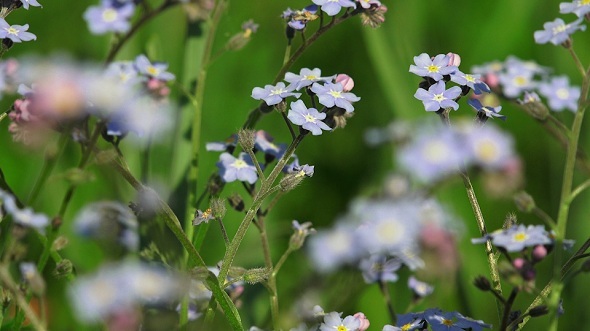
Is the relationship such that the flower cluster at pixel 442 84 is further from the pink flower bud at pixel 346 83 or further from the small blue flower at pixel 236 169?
the small blue flower at pixel 236 169

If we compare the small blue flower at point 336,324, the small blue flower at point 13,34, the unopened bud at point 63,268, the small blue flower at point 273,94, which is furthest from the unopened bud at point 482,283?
the small blue flower at point 13,34

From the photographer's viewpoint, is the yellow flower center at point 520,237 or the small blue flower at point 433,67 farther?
the small blue flower at point 433,67

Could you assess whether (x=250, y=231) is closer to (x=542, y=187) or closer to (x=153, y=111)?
(x=153, y=111)

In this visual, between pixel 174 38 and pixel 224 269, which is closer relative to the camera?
pixel 224 269

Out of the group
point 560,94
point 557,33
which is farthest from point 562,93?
point 557,33

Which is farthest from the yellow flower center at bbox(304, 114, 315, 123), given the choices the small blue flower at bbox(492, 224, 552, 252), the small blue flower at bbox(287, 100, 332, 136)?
the small blue flower at bbox(492, 224, 552, 252)

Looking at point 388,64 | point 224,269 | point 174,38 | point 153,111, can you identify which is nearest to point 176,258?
point 153,111
